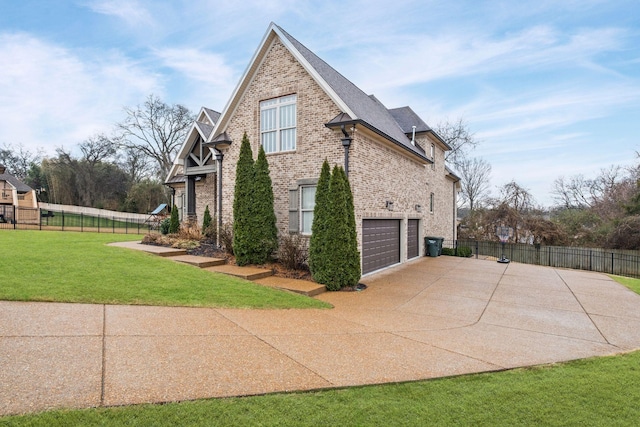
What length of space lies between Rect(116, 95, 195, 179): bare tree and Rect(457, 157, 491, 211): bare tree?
32.8 meters

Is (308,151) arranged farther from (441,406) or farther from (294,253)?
(441,406)

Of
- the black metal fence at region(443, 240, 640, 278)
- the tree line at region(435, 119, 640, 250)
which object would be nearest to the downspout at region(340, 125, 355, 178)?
the black metal fence at region(443, 240, 640, 278)

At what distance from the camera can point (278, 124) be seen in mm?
12016

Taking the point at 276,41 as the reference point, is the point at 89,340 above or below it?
below

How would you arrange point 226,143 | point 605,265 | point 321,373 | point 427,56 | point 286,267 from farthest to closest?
point 605,265
point 427,56
point 226,143
point 286,267
point 321,373

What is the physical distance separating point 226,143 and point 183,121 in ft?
98.9

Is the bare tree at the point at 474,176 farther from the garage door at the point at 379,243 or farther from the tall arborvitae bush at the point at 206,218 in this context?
the tall arborvitae bush at the point at 206,218

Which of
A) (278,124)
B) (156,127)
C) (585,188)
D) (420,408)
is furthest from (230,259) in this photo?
(585,188)

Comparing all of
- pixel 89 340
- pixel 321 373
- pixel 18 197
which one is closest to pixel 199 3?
pixel 89 340

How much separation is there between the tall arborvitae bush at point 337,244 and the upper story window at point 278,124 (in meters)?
2.98

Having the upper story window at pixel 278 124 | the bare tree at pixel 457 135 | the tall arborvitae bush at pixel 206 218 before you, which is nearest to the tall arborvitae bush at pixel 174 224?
the tall arborvitae bush at pixel 206 218

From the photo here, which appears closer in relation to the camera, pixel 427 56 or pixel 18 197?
pixel 427 56

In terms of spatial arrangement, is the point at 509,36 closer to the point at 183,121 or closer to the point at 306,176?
the point at 306,176

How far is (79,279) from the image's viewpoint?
26.0ft
